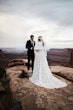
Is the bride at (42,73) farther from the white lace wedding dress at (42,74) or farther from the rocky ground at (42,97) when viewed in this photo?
the rocky ground at (42,97)

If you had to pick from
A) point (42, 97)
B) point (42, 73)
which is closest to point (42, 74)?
point (42, 73)

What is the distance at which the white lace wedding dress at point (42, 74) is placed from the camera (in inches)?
192

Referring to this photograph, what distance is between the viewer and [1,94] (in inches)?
232

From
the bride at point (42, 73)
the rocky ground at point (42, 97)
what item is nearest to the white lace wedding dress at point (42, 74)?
the bride at point (42, 73)

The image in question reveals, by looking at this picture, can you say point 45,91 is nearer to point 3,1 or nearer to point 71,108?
point 71,108

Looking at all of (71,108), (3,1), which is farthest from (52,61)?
(71,108)

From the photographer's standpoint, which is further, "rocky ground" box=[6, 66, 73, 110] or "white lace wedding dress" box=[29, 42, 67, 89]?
"white lace wedding dress" box=[29, 42, 67, 89]

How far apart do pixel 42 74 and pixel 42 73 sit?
3cm

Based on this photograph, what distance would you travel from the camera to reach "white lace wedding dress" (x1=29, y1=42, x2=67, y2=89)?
4.87 m

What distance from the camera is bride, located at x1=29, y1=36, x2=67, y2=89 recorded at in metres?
4.89

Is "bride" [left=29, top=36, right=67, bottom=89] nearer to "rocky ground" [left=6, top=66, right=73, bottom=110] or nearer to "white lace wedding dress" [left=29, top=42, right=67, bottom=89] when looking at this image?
"white lace wedding dress" [left=29, top=42, right=67, bottom=89]

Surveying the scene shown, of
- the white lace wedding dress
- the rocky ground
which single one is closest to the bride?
the white lace wedding dress

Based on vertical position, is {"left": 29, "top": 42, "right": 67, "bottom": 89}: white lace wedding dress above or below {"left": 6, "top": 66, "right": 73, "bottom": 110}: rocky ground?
above

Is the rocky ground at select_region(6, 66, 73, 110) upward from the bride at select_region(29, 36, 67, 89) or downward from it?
downward
